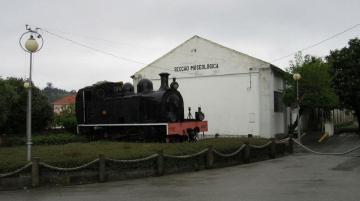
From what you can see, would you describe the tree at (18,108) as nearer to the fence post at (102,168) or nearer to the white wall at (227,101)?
the white wall at (227,101)

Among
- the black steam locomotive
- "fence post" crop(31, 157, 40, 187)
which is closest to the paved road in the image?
"fence post" crop(31, 157, 40, 187)

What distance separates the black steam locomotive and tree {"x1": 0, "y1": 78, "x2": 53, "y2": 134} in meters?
4.96

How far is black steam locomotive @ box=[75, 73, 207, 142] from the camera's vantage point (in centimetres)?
2411

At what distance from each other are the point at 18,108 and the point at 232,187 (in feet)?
76.1

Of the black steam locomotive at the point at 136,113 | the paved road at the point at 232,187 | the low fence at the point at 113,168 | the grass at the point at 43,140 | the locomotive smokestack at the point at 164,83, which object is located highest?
the locomotive smokestack at the point at 164,83

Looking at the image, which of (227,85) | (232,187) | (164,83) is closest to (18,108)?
(164,83)

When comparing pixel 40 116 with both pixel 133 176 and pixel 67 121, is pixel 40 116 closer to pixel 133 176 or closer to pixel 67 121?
pixel 67 121

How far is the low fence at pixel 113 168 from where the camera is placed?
536 inches

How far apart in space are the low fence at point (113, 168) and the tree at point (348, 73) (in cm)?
1976

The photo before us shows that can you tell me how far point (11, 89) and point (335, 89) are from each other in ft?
77.0

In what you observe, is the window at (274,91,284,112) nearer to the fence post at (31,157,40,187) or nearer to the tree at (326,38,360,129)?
the tree at (326,38,360,129)

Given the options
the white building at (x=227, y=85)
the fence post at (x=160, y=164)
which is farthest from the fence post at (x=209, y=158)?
the white building at (x=227, y=85)

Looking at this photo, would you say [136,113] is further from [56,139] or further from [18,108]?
[18,108]

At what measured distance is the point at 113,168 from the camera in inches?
592
